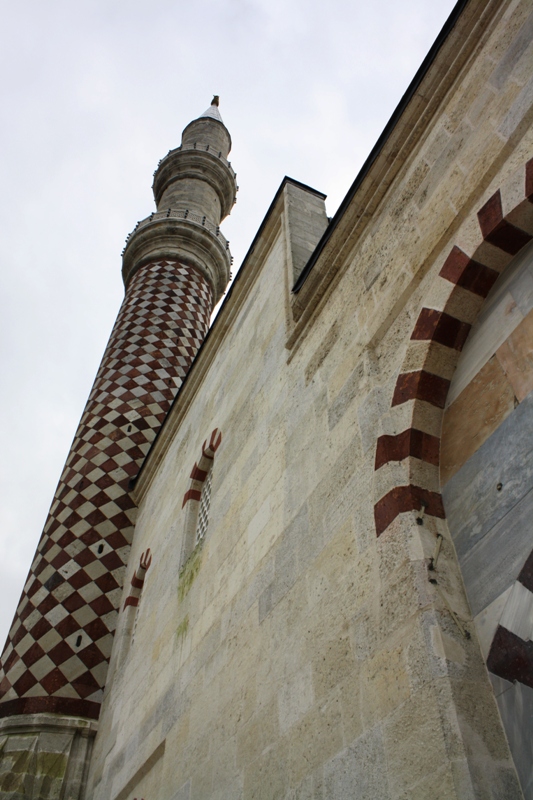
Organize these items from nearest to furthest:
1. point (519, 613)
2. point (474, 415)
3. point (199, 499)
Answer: point (519, 613), point (474, 415), point (199, 499)

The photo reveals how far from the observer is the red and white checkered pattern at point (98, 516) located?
5883 millimetres

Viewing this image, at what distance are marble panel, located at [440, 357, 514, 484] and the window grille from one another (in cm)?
260

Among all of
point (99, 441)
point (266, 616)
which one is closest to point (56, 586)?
point (99, 441)

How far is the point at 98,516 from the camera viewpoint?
7.11m

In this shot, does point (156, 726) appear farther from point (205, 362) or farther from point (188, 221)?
point (188, 221)

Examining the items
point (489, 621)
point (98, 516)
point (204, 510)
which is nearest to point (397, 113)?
point (489, 621)

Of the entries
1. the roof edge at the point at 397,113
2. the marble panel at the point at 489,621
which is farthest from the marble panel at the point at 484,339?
Result: the roof edge at the point at 397,113

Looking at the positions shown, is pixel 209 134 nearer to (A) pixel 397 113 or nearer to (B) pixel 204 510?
(B) pixel 204 510

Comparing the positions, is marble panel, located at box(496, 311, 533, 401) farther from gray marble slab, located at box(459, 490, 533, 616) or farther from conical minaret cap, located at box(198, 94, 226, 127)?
conical minaret cap, located at box(198, 94, 226, 127)

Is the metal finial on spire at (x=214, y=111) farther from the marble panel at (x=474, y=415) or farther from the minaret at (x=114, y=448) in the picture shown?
the marble panel at (x=474, y=415)

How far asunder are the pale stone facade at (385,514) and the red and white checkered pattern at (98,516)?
162cm


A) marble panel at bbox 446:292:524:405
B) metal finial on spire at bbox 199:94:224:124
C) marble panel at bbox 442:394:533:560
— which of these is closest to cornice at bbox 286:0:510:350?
marble panel at bbox 446:292:524:405

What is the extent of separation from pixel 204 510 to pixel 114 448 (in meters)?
3.05

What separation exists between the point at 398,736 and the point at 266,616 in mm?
1195
